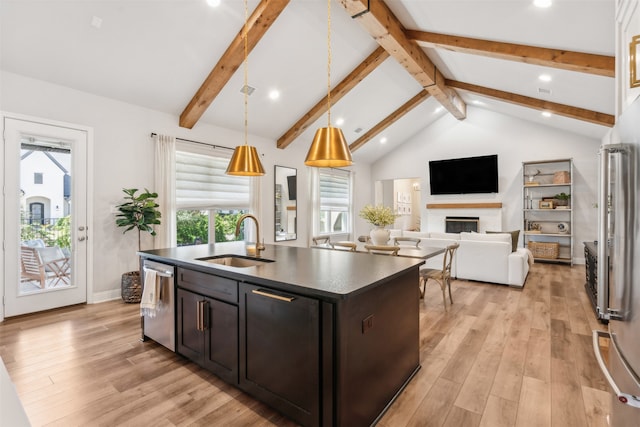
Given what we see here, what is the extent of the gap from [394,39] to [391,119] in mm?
3630

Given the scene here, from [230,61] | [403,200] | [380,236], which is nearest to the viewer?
[230,61]

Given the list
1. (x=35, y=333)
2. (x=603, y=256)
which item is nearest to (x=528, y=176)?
(x=603, y=256)

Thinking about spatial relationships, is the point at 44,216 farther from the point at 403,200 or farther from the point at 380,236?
the point at 403,200

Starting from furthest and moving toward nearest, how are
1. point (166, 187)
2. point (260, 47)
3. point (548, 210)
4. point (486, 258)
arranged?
point (548, 210), point (486, 258), point (166, 187), point (260, 47)

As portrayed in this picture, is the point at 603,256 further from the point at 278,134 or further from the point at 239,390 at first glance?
the point at 278,134

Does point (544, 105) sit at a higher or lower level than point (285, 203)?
higher

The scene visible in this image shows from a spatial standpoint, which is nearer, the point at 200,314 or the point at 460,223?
the point at 200,314

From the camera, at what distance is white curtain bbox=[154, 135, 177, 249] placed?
4820 millimetres

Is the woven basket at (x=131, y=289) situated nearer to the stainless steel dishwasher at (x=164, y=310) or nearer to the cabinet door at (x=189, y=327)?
the stainless steel dishwasher at (x=164, y=310)

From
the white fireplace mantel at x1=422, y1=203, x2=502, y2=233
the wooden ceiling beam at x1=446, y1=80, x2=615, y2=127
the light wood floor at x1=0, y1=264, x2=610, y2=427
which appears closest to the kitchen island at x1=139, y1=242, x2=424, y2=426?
the light wood floor at x1=0, y1=264, x2=610, y2=427

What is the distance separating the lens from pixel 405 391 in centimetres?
223

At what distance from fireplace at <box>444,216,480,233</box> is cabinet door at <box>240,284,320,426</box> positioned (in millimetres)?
7689

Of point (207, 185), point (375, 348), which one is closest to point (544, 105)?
point (375, 348)

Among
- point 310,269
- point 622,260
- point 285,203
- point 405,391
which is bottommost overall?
point 405,391
